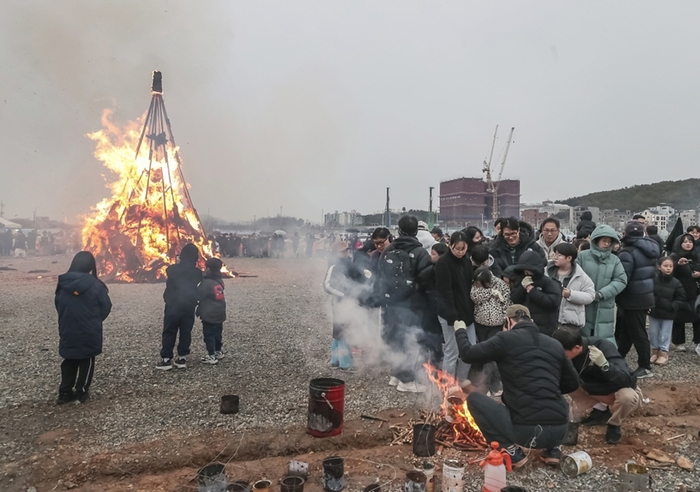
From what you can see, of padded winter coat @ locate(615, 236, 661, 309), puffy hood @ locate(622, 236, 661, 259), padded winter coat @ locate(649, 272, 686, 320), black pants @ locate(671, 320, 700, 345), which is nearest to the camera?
padded winter coat @ locate(615, 236, 661, 309)

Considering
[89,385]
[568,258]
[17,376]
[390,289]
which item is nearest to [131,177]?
[17,376]

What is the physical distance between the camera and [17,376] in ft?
22.1

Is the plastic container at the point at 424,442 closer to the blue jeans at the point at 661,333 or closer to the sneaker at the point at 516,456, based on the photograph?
the sneaker at the point at 516,456

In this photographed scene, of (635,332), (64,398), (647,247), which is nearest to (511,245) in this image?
(647,247)

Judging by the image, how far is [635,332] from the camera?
6730 mm

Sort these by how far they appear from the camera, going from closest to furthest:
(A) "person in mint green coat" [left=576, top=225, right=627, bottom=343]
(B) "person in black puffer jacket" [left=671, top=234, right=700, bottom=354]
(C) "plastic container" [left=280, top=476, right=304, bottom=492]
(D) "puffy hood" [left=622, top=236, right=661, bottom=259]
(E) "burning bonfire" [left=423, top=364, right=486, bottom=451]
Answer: (C) "plastic container" [left=280, top=476, right=304, bottom=492], (E) "burning bonfire" [left=423, top=364, right=486, bottom=451], (A) "person in mint green coat" [left=576, top=225, right=627, bottom=343], (D) "puffy hood" [left=622, top=236, right=661, bottom=259], (B) "person in black puffer jacket" [left=671, top=234, right=700, bottom=354]

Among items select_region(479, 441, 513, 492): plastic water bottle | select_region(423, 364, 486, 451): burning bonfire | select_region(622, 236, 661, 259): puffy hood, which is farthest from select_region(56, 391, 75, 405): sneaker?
select_region(622, 236, 661, 259): puffy hood

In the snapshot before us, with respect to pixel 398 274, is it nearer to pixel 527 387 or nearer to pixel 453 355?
pixel 453 355

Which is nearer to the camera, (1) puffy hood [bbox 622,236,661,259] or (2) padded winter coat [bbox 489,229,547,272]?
(2) padded winter coat [bbox 489,229,547,272]

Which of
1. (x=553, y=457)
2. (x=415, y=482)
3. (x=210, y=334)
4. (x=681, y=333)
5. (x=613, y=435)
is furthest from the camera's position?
(x=681, y=333)

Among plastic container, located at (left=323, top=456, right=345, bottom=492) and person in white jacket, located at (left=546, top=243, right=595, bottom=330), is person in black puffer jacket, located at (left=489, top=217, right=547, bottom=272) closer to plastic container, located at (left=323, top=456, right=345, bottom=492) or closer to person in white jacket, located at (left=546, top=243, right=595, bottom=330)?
person in white jacket, located at (left=546, top=243, right=595, bottom=330)

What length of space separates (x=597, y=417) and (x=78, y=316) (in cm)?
658

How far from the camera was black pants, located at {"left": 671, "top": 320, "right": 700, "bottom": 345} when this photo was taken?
336 inches

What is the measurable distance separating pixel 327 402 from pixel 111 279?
1689 cm
